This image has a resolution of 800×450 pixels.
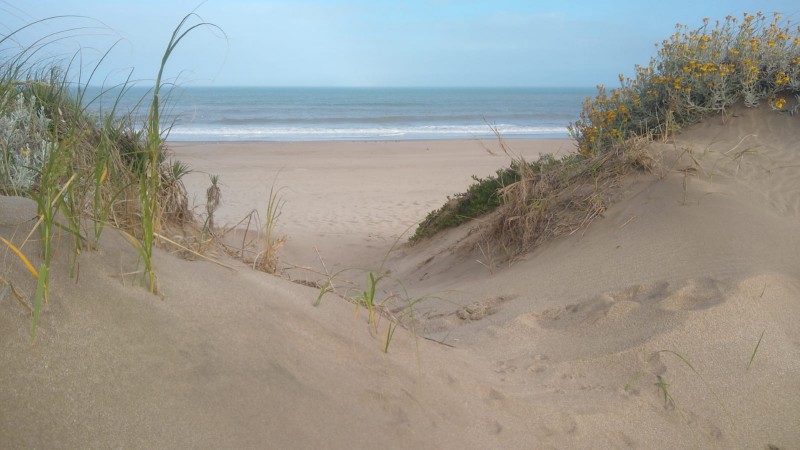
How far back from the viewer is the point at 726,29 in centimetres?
695

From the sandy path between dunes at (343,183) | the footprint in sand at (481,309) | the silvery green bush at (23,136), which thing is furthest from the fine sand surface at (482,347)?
the silvery green bush at (23,136)

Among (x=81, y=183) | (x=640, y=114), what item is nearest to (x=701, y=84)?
(x=640, y=114)

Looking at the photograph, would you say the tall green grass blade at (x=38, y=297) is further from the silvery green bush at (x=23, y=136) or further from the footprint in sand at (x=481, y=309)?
the footprint in sand at (x=481, y=309)

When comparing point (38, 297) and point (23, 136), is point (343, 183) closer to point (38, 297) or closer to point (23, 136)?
point (23, 136)

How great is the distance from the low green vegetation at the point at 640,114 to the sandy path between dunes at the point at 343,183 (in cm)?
80

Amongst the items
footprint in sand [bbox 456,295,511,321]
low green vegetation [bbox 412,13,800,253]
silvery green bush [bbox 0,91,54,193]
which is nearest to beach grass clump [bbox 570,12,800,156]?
low green vegetation [bbox 412,13,800,253]

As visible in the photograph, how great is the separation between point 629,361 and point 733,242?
1.54 metres

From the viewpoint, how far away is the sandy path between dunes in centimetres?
916

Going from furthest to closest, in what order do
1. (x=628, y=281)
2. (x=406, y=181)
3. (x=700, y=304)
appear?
(x=406, y=181) < (x=628, y=281) < (x=700, y=304)

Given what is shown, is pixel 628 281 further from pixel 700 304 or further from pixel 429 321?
pixel 429 321

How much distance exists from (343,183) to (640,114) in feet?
28.8

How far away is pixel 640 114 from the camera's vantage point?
693 cm

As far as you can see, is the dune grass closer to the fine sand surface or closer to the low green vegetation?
the fine sand surface

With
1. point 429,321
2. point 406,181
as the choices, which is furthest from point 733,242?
point 406,181
